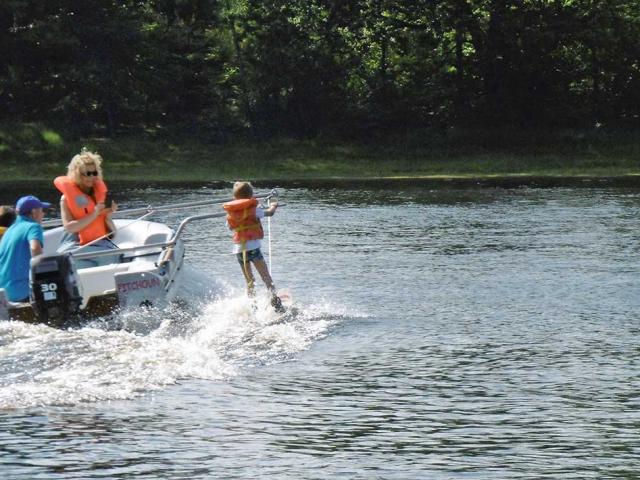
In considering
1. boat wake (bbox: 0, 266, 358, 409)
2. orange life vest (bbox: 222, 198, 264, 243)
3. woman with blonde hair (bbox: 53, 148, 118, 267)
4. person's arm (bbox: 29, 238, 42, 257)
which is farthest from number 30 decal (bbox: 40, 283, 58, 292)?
orange life vest (bbox: 222, 198, 264, 243)

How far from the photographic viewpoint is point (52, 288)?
13.1 metres

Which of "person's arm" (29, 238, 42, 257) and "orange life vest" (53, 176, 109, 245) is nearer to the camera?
"person's arm" (29, 238, 42, 257)

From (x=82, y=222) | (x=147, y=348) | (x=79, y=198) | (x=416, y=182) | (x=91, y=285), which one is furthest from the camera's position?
(x=416, y=182)

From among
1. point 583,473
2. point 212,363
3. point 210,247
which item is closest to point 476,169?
point 210,247

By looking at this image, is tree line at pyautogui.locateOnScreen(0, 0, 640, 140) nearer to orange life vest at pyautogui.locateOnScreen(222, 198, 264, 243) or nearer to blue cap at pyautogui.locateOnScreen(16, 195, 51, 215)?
orange life vest at pyautogui.locateOnScreen(222, 198, 264, 243)

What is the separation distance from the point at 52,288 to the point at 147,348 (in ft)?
4.42

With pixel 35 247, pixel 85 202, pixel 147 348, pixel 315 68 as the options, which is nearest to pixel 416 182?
pixel 315 68

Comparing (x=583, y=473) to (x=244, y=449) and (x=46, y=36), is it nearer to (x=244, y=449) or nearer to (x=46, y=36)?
(x=244, y=449)

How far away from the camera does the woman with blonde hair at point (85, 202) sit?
14750mm

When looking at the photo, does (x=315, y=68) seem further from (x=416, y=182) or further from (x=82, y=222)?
(x=82, y=222)

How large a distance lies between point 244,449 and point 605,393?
319 centimetres

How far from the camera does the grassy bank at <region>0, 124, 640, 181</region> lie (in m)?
46.3

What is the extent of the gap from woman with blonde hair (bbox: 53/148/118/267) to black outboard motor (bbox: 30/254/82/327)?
4.74ft

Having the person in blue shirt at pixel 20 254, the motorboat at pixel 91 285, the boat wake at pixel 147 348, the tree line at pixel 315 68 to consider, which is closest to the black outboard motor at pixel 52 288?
the motorboat at pixel 91 285
